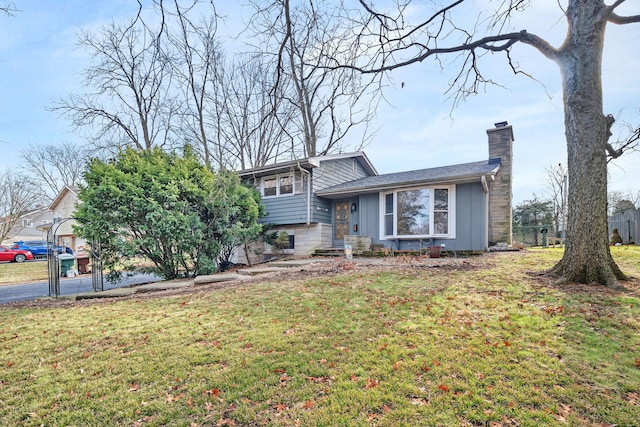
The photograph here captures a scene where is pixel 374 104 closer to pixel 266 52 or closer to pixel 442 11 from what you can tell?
pixel 442 11

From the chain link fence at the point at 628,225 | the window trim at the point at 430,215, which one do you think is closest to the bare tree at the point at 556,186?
the chain link fence at the point at 628,225

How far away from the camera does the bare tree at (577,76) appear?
527 centimetres

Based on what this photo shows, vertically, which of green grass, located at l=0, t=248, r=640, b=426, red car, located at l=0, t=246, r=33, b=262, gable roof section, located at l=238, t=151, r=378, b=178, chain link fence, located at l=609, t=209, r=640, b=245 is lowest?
red car, located at l=0, t=246, r=33, b=262

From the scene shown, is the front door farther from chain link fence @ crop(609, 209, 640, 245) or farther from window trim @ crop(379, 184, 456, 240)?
chain link fence @ crop(609, 209, 640, 245)

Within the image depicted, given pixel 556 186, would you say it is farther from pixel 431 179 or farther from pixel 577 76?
pixel 577 76

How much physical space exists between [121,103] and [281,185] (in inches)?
487

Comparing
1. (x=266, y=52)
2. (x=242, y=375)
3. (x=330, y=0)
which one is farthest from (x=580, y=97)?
(x=242, y=375)

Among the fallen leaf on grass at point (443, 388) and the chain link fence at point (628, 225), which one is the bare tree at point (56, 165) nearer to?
the fallen leaf on grass at point (443, 388)

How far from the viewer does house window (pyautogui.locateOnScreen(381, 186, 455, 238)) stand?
36.9ft

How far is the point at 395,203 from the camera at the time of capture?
478 inches

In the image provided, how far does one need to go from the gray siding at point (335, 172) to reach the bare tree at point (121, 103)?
913 cm

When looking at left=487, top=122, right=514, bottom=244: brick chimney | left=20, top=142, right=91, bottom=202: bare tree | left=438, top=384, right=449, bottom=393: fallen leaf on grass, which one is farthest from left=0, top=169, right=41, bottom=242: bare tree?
left=487, top=122, right=514, bottom=244: brick chimney

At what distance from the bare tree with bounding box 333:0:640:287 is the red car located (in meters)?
29.0

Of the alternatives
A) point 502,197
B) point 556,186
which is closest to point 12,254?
point 502,197
